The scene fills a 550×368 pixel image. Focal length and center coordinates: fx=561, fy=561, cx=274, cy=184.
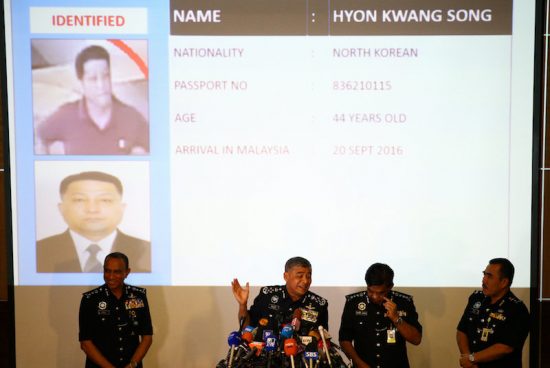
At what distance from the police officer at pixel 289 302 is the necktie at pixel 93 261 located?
149cm

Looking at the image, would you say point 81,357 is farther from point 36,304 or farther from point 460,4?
point 460,4

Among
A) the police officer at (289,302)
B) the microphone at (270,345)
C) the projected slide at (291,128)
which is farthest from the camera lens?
the projected slide at (291,128)

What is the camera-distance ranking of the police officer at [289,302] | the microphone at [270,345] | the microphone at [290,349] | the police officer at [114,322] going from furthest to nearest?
the police officer at [114,322] → the police officer at [289,302] → the microphone at [270,345] → the microphone at [290,349]

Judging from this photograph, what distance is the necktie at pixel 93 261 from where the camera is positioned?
4328mm

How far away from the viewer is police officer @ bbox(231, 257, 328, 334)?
3.21m

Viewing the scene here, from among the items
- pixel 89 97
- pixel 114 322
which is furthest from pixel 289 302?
pixel 89 97

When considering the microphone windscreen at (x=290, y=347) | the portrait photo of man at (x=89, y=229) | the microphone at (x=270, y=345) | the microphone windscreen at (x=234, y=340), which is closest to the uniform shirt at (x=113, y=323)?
the portrait photo of man at (x=89, y=229)

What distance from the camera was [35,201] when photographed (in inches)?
170

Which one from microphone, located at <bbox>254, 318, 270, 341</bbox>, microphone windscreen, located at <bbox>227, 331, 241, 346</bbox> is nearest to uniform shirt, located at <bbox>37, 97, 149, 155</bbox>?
microphone, located at <bbox>254, 318, 270, 341</bbox>

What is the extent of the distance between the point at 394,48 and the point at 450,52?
42cm

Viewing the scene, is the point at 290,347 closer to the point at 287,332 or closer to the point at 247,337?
the point at 287,332

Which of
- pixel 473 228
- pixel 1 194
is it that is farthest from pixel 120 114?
pixel 473 228

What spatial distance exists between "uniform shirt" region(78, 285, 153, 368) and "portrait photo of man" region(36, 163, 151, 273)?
0.81 metres

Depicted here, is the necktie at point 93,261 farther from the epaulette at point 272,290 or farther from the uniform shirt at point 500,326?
the uniform shirt at point 500,326
